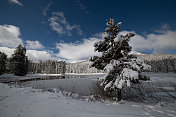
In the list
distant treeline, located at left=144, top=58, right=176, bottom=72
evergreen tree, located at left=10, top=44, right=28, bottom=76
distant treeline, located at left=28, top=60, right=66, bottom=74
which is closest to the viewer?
evergreen tree, located at left=10, top=44, right=28, bottom=76

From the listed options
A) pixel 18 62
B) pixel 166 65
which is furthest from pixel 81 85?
pixel 166 65

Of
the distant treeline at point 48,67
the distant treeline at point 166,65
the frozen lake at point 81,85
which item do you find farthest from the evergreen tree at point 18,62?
the distant treeline at point 166,65

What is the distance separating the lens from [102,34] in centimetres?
635

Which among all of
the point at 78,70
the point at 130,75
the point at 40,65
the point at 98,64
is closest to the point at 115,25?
the point at 98,64

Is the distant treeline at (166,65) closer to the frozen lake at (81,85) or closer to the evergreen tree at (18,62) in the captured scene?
the frozen lake at (81,85)

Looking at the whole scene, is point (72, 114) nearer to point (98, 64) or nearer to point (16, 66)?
point (98, 64)

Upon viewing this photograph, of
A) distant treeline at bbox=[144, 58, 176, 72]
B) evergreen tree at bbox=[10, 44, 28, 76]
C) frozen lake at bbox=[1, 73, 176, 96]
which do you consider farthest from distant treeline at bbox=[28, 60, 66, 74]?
distant treeline at bbox=[144, 58, 176, 72]

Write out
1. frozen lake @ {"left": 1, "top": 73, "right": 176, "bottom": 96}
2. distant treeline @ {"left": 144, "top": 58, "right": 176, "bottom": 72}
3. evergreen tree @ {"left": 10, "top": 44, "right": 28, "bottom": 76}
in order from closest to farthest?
frozen lake @ {"left": 1, "top": 73, "right": 176, "bottom": 96} < evergreen tree @ {"left": 10, "top": 44, "right": 28, "bottom": 76} < distant treeline @ {"left": 144, "top": 58, "right": 176, "bottom": 72}

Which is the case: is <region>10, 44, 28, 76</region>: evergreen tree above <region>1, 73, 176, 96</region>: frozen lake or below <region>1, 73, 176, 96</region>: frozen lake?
above

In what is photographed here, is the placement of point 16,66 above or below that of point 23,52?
below

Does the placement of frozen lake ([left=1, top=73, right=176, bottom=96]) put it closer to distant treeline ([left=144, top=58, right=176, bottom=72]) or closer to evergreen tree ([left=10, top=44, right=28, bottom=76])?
evergreen tree ([left=10, top=44, right=28, bottom=76])

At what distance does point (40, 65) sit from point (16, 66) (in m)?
49.3

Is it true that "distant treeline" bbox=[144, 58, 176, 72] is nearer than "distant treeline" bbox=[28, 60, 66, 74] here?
Yes

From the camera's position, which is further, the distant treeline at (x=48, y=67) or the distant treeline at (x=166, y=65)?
the distant treeline at (x=48, y=67)
